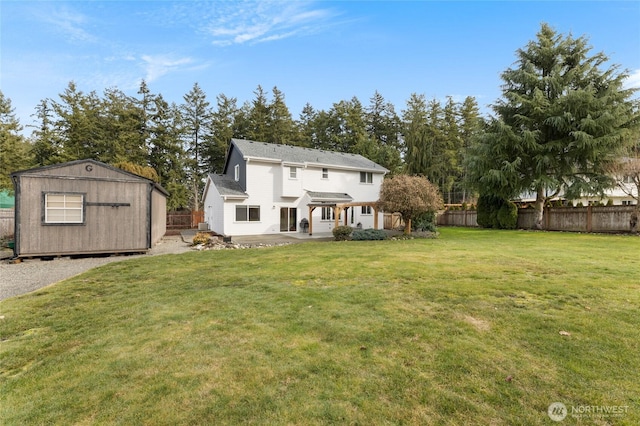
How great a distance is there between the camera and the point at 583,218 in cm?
1858

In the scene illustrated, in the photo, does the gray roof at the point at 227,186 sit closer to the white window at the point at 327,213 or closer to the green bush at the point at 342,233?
the white window at the point at 327,213

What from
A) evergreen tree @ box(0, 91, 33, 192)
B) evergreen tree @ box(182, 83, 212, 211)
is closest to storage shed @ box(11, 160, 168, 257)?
evergreen tree @ box(0, 91, 33, 192)

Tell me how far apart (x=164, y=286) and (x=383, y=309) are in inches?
183

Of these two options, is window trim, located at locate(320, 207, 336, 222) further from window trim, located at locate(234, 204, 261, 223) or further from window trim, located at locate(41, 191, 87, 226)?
window trim, located at locate(41, 191, 87, 226)

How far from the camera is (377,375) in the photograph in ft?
9.23

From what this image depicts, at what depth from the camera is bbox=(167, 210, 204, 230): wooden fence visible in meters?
27.6

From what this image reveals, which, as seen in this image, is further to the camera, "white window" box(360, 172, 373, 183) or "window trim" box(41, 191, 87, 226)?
"white window" box(360, 172, 373, 183)

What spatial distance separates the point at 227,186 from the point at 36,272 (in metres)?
12.5

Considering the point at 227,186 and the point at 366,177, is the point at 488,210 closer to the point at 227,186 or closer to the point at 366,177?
the point at 366,177

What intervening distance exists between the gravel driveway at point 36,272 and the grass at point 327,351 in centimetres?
98

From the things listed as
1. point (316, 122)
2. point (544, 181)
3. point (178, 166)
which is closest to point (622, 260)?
point (544, 181)

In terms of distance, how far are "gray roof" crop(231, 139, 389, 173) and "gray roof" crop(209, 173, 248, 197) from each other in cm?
239

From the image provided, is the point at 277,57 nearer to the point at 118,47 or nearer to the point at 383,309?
the point at 118,47
